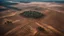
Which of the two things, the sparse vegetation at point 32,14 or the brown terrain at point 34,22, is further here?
the sparse vegetation at point 32,14

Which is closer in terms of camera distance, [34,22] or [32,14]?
[34,22]

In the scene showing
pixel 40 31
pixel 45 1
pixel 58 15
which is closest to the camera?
pixel 40 31

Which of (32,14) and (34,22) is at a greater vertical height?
(32,14)

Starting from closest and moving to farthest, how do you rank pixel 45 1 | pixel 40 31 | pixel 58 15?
pixel 40 31 < pixel 58 15 < pixel 45 1

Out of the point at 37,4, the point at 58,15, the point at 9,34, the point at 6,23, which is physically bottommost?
the point at 9,34

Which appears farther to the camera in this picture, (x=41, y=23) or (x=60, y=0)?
(x=60, y=0)

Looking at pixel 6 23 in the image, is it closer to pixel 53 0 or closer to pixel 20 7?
pixel 20 7

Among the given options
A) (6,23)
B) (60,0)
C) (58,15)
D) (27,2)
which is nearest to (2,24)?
(6,23)

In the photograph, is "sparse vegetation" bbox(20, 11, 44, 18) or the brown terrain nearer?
the brown terrain
